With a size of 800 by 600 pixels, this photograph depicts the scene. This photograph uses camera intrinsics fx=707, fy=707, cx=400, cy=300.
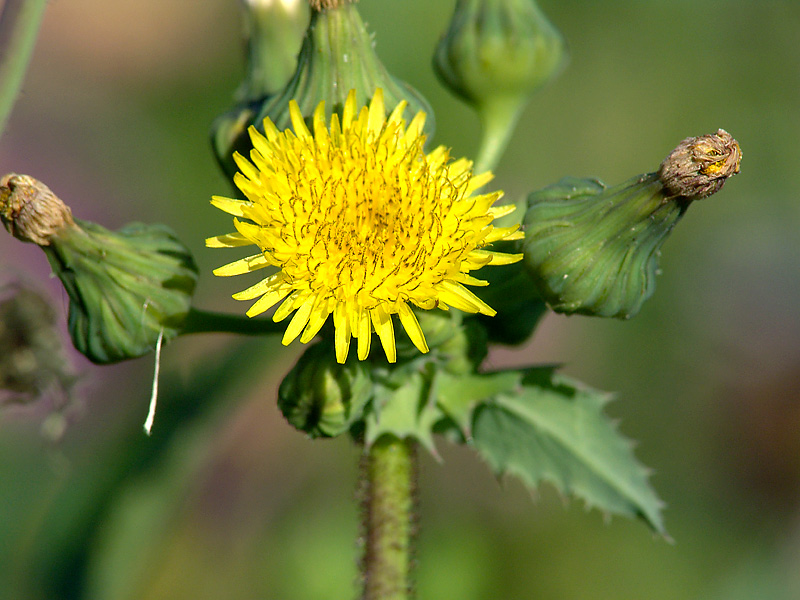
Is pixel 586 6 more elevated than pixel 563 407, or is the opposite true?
pixel 586 6

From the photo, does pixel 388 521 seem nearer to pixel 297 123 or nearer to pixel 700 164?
pixel 297 123

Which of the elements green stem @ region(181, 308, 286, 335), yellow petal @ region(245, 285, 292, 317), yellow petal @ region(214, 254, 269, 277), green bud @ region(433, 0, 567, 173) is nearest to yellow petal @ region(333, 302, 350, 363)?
yellow petal @ region(245, 285, 292, 317)

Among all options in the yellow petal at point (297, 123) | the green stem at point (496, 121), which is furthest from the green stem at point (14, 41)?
the green stem at point (496, 121)

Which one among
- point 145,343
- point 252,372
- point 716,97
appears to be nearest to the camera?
point 145,343

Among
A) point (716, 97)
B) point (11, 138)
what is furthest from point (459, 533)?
point (11, 138)

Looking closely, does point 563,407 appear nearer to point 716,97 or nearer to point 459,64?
point 459,64

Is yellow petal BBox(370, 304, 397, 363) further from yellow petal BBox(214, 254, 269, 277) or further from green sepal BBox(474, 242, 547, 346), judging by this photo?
green sepal BBox(474, 242, 547, 346)

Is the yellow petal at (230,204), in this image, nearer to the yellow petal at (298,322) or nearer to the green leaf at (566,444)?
the yellow petal at (298,322)
